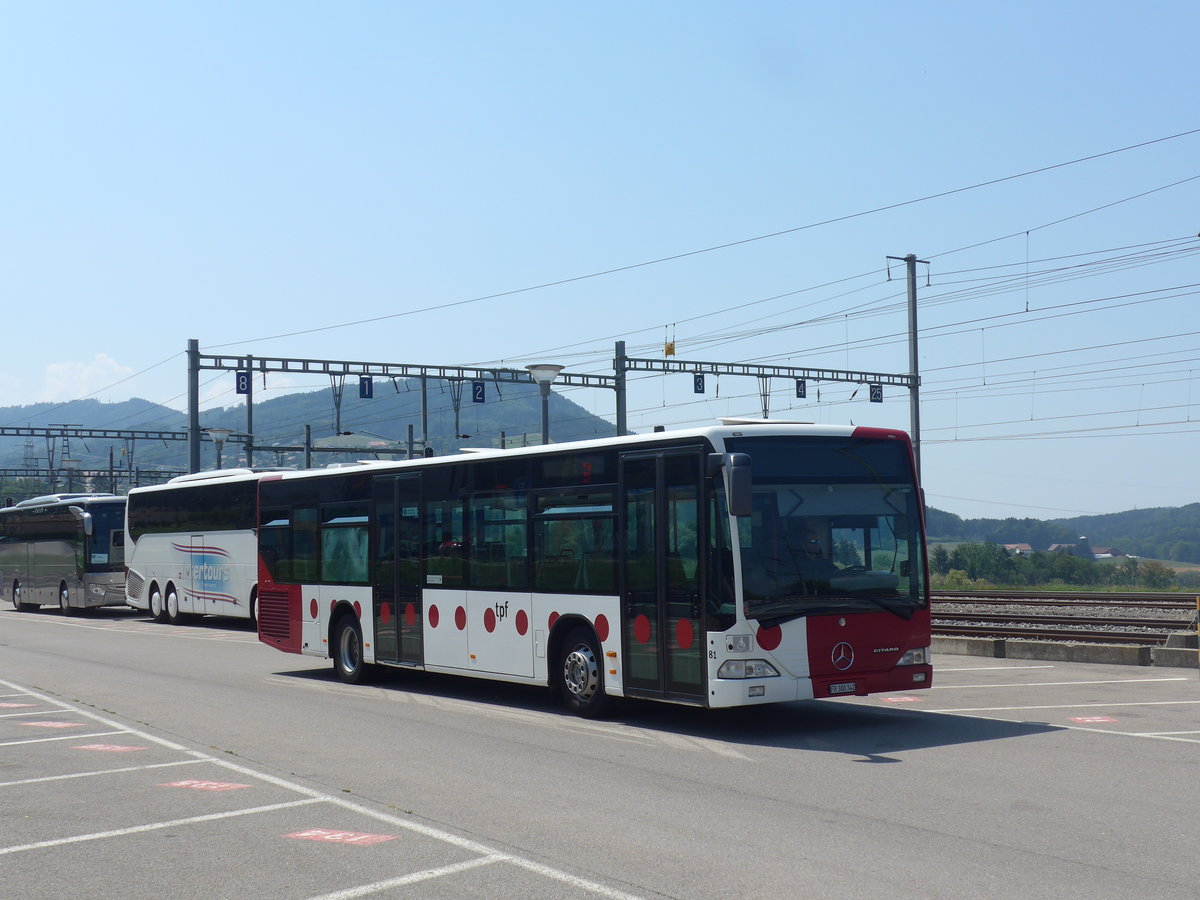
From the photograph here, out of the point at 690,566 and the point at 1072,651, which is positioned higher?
Result: the point at 690,566

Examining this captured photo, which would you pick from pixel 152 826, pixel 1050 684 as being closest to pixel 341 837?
pixel 152 826

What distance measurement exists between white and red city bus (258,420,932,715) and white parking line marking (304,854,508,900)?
4904 millimetres

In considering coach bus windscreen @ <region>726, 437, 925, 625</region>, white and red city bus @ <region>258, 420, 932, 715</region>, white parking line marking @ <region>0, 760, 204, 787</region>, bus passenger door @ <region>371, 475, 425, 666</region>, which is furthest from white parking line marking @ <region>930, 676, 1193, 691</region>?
white parking line marking @ <region>0, 760, 204, 787</region>

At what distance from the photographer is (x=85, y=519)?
1496 inches

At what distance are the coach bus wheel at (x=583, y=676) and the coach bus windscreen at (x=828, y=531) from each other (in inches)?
91.1

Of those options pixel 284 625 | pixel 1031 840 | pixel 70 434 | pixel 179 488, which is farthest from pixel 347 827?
pixel 70 434

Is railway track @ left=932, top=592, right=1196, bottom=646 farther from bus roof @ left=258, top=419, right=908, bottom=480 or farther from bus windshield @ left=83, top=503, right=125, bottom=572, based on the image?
bus windshield @ left=83, top=503, right=125, bottom=572

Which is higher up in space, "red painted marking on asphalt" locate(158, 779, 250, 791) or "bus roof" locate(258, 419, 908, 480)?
"bus roof" locate(258, 419, 908, 480)

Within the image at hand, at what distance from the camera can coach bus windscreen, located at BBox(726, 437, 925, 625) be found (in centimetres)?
1183

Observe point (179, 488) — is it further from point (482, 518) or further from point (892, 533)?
point (892, 533)

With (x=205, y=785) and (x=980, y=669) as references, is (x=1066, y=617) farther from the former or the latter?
(x=205, y=785)

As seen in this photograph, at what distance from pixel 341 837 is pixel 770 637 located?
5.07 metres

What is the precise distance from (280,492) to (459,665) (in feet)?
19.0

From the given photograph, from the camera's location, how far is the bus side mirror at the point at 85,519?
124ft
